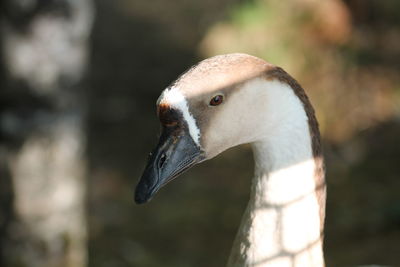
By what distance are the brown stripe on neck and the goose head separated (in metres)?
0.04

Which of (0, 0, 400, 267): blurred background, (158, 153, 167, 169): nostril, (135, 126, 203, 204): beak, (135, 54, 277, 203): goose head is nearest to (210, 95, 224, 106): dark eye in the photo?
(135, 54, 277, 203): goose head

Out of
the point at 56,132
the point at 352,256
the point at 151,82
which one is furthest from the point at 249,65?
the point at 151,82

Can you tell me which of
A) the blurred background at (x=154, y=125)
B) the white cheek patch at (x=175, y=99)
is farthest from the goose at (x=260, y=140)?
the blurred background at (x=154, y=125)

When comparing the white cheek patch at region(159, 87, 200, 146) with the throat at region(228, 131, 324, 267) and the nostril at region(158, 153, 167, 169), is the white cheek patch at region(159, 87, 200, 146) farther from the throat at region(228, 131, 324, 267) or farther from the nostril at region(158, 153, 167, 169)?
the throat at region(228, 131, 324, 267)

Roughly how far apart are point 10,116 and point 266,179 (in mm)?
1994

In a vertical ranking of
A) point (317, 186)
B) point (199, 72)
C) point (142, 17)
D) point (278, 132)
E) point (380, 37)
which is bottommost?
point (317, 186)

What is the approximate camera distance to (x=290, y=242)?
246 centimetres

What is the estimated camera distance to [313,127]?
2.40 m

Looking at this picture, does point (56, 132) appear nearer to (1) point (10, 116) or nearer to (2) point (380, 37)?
(1) point (10, 116)

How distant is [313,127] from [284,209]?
298 millimetres

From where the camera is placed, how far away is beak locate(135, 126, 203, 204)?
7.66ft

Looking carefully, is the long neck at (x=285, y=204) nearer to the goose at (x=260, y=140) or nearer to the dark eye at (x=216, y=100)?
the goose at (x=260, y=140)

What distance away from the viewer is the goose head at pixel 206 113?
2.25 meters

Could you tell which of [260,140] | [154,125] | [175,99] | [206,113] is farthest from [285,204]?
[154,125]
